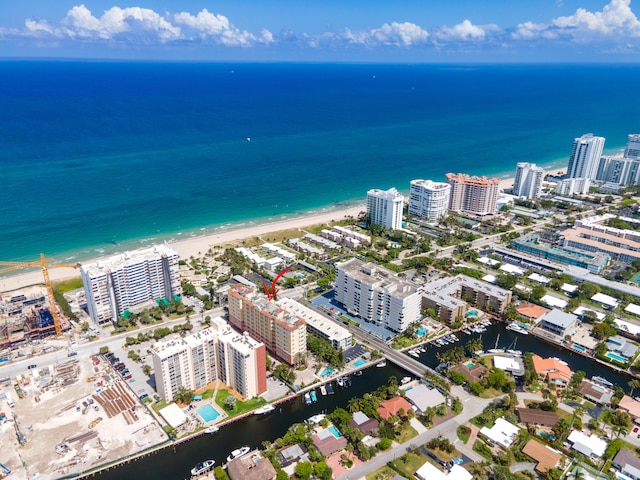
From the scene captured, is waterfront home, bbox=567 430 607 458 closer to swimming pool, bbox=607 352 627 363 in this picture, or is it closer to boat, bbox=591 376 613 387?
boat, bbox=591 376 613 387

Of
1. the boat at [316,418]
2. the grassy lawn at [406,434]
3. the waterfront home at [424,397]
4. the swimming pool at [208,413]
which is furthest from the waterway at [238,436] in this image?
the grassy lawn at [406,434]

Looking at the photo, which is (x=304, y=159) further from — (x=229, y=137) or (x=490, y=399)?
(x=490, y=399)

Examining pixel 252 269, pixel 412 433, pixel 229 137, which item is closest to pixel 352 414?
pixel 412 433

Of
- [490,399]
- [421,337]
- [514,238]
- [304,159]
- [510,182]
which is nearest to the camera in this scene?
[490,399]

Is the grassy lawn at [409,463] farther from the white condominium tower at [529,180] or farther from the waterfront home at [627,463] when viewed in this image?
the white condominium tower at [529,180]

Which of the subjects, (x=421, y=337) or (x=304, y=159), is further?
(x=304, y=159)

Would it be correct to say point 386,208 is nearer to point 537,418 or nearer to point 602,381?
point 602,381

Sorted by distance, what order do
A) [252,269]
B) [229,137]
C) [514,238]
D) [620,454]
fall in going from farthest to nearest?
[229,137] → [514,238] → [252,269] → [620,454]

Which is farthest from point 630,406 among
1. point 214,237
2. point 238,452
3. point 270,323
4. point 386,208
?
point 214,237
